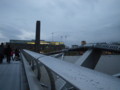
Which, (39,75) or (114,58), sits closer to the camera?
(39,75)

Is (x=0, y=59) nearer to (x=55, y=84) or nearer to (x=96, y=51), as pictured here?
(x=55, y=84)

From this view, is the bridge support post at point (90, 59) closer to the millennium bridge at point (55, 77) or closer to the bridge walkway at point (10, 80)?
the bridge walkway at point (10, 80)

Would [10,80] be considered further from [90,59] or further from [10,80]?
[90,59]

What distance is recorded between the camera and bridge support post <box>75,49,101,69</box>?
2997 centimetres

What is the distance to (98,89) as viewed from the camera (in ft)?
2.43

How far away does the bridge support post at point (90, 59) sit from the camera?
30.0 m

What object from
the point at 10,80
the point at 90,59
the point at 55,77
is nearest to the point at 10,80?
the point at 10,80

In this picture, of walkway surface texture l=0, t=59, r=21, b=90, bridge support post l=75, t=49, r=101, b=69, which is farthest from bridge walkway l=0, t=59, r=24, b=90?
bridge support post l=75, t=49, r=101, b=69

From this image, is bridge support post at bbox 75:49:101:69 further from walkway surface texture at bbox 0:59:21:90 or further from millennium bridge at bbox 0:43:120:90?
millennium bridge at bbox 0:43:120:90

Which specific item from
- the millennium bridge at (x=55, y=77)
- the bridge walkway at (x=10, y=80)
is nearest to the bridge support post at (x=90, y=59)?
the bridge walkway at (x=10, y=80)

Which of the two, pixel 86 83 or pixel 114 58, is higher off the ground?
pixel 86 83

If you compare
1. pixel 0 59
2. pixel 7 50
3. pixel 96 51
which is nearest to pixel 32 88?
pixel 0 59

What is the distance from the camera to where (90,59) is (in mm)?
31641

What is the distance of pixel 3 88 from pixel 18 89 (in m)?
0.38
